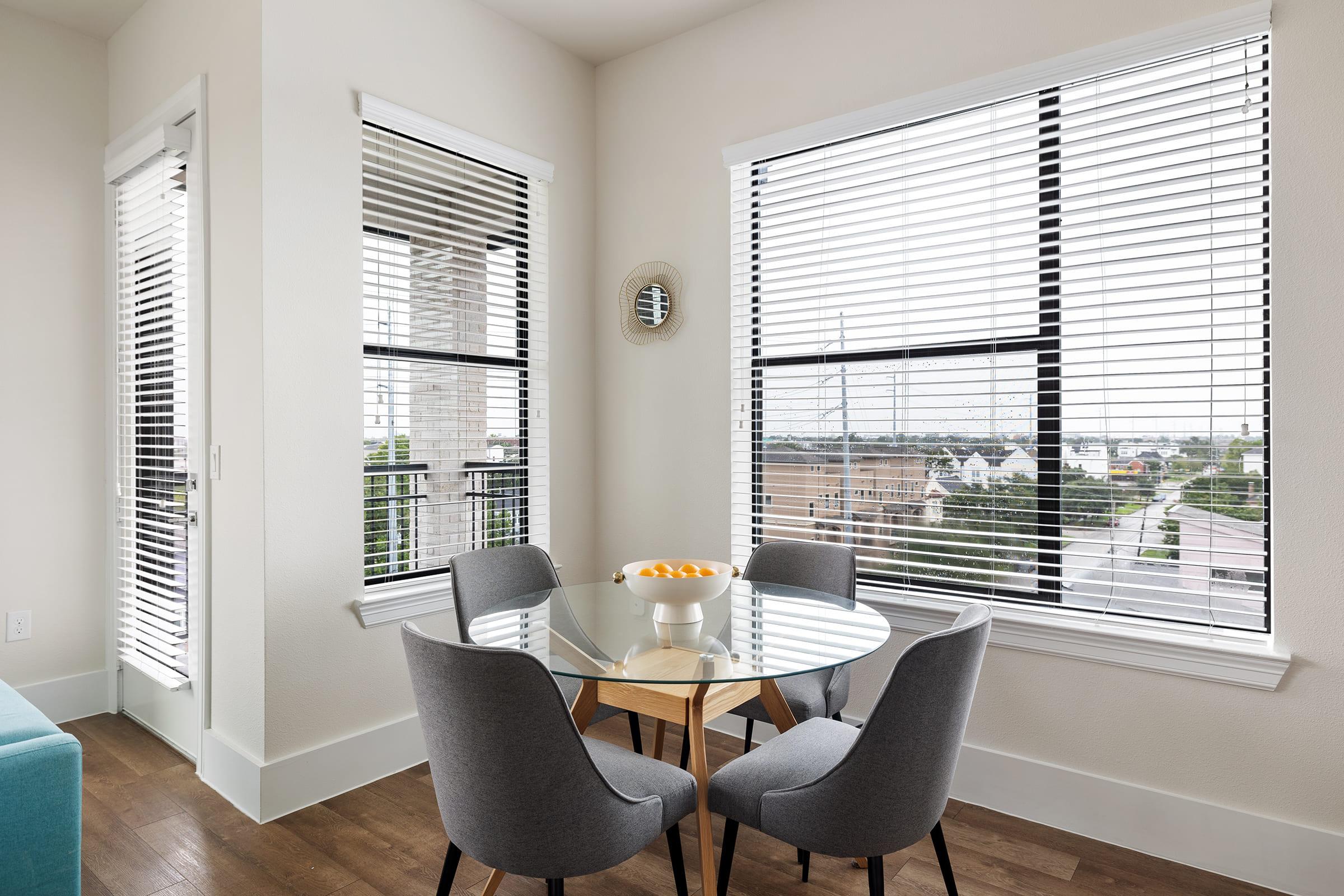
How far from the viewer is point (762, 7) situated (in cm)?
307

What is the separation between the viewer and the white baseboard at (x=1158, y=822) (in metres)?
2.05

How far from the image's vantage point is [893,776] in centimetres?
152

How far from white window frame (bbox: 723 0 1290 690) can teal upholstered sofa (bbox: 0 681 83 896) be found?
2.33 metres

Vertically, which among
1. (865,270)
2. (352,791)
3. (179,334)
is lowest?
(352,791)

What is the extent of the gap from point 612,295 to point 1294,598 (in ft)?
9.02

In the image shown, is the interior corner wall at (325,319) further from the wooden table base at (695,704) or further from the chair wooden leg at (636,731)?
the wooden table base at (695,704)

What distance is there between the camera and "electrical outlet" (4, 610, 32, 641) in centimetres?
307

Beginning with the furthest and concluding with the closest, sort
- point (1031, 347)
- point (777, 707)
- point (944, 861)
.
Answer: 1. point (1031, 347)
2. point (777, 707)
3. point (944, 861)

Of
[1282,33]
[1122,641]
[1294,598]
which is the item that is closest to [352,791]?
[1122,641]

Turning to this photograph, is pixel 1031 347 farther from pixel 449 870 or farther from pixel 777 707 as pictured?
pixel 449 870

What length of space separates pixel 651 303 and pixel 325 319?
4.49ft

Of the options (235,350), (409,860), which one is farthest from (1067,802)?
(235,350)

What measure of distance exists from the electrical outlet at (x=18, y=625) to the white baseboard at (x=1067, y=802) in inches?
44.8

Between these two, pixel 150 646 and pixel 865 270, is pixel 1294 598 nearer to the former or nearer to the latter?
pixel 865 270
